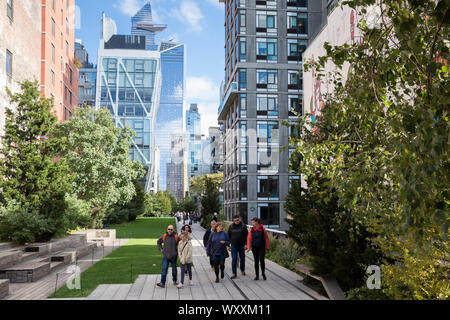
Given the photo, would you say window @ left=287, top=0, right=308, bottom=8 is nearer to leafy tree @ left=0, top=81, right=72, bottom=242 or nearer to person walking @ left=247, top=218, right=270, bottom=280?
leafy tree @ left=0, top=81, right=72, bottom=242

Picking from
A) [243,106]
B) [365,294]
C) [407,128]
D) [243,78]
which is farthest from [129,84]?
[407,128]

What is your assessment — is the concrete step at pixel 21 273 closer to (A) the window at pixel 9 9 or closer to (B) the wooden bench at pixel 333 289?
(B) the wooden bench at pixel 333 289

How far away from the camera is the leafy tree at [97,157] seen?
3506 cm

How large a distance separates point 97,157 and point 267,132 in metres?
A: 23.0

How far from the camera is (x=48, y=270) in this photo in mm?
15156

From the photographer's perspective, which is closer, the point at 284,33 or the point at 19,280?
the point at 19,280

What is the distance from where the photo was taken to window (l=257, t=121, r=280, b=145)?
51.8m

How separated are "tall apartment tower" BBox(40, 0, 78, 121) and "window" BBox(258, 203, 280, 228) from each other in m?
24.1

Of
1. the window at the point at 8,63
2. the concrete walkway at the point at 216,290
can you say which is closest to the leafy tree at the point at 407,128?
the concrete walkway at the point at 216,290

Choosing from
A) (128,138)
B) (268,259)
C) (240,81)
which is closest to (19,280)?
(268,259)

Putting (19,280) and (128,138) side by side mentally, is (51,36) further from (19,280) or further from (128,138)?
(19,280)

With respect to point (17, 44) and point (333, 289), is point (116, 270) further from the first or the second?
point (17, 44)

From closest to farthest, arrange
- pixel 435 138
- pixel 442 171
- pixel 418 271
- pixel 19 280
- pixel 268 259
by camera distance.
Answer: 1. pixel 435 138
2. pixel 442 171
3. pixel 418 271
4. pixel 19 280
5. pixel 268 259
